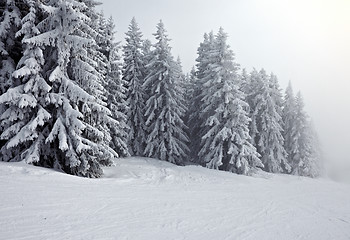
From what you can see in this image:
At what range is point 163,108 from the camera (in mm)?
27500

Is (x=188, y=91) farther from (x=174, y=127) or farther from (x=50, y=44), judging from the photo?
(x=50, y=44)

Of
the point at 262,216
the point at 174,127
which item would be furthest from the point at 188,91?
the point at 262,216

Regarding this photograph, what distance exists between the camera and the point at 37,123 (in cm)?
1241

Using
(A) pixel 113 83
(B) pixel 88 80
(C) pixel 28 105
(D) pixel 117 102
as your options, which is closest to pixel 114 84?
(A) pixel 113 83

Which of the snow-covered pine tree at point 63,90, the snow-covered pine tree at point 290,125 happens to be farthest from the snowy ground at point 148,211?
the snow-covered pine tree at point 290,125

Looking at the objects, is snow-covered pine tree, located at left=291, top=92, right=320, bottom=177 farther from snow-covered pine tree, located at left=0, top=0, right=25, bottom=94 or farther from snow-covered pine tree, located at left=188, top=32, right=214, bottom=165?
snow-covered pine tree, located at left=0, top=0, right=25, bottom=94

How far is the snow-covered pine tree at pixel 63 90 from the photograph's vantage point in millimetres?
12766

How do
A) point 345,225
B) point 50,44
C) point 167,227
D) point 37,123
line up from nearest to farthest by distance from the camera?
point 167,227 < point 345,225 < point 37,123 < point 50,44

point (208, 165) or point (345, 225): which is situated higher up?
point (208, 165)

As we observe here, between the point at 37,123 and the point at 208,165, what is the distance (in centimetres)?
1572

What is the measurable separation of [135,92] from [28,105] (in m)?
17.2

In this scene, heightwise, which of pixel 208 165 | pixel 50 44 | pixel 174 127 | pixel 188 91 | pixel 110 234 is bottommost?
pixel 110 234

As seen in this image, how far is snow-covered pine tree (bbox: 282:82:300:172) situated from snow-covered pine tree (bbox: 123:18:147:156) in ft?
68.7

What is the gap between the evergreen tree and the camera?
76.2ft
